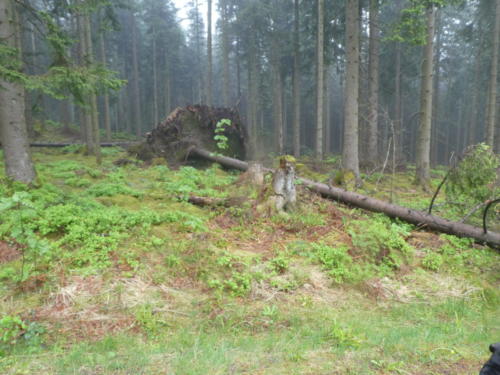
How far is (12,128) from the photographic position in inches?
290

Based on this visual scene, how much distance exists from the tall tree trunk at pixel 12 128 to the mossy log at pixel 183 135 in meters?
6.50

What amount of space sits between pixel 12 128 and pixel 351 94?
32.7 ft

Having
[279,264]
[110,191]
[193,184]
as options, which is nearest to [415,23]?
[193,184]

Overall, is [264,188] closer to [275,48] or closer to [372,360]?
[372,360]

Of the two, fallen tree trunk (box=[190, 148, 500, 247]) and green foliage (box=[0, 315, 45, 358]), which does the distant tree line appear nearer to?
fallen tree trunk (box=[190, 148, 500, 247])

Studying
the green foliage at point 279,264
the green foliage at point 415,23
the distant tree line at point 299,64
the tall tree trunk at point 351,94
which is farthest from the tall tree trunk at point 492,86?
the green foliage at point 279,264

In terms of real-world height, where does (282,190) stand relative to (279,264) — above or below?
above

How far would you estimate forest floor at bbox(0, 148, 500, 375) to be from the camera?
2988 mm

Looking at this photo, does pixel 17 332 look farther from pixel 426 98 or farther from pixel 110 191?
pixel 426 98

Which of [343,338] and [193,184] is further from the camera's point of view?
[193,184]

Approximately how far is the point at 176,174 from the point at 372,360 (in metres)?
8.94

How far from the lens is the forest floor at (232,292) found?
9.80ft

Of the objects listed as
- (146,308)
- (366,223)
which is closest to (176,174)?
(366,223)

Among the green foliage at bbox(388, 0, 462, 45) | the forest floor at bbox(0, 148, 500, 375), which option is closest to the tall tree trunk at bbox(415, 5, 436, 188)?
the green foliage at bbox(388, 0, 462, 45)
